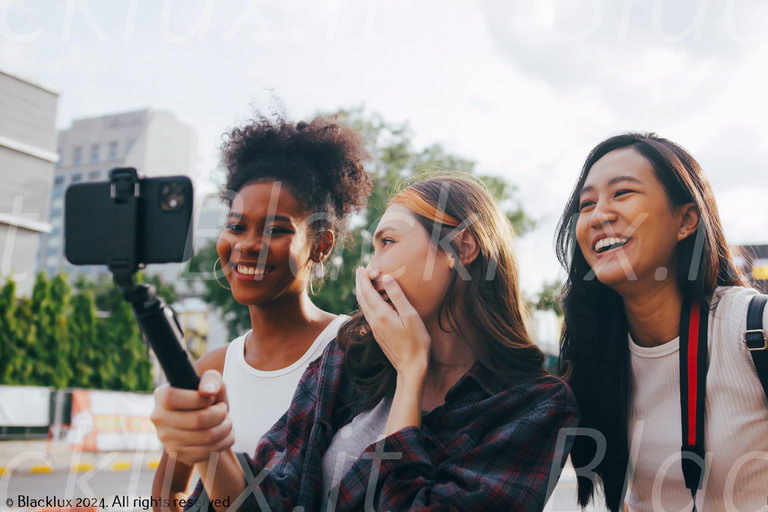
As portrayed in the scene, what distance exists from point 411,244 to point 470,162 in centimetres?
2010

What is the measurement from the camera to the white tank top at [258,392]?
260 centimetres

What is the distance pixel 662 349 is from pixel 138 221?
6.53ft

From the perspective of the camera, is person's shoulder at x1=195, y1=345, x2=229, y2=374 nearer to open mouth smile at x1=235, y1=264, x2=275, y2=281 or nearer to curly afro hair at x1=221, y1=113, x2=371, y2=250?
open mouth smile at x1=235, y1=264, x2=275, y2=281

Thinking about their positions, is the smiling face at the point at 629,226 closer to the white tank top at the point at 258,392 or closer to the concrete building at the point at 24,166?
the white tank top at the point at 258,392

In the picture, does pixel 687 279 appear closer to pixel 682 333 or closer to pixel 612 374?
pixel 682 333

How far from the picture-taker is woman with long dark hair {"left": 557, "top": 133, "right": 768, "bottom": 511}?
2162 mm

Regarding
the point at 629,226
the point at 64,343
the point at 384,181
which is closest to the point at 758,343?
the point at 629,226

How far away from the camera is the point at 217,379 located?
1.32 meters

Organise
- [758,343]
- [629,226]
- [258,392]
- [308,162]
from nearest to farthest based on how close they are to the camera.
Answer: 1. [758,343]
2. [629,226]
3. [258,392]
4. [308,162]

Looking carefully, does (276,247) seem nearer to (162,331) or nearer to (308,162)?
(308,162)

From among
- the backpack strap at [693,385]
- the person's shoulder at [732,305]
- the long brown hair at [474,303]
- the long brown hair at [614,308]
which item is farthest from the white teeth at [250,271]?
the person's shoulder at [732,305]

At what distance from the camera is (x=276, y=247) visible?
2.68 meters

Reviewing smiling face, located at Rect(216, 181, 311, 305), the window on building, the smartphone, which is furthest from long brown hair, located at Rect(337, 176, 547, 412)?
the window on building

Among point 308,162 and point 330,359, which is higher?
point 308,162
